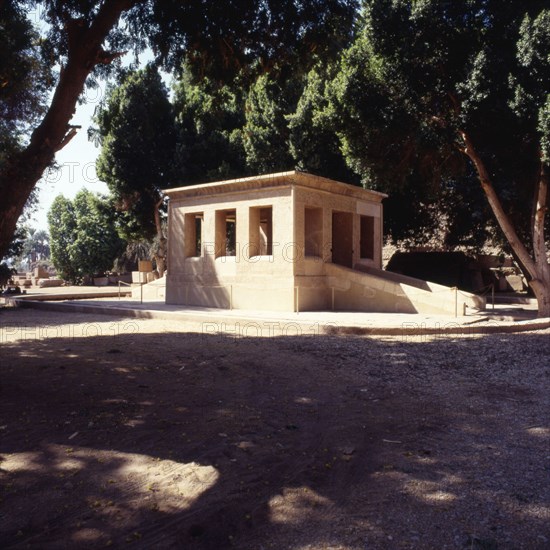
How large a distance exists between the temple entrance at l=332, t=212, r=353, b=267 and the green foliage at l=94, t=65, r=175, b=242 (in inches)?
518

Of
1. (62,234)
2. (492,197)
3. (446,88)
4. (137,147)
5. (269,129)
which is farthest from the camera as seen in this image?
(62,234)

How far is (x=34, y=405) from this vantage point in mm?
5180

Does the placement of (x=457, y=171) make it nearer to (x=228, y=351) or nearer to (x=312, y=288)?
(x=312, y=288)

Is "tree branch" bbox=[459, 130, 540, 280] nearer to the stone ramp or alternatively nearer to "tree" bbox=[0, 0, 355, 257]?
the stone ramp

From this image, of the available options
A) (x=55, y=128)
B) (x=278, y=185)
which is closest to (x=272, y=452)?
(x=55, y=128)

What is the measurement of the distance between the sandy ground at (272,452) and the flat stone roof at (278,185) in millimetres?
7859

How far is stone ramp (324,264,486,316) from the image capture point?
13.8 metres

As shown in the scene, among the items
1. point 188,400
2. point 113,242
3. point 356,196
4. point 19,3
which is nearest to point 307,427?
point 188,400

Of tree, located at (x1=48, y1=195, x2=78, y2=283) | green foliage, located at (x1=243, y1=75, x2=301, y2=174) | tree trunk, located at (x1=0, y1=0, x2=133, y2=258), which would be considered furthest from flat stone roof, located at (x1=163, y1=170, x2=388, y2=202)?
tree, located at (x1=48, y1=195, x2=78, y2=283)

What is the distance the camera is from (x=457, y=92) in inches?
534

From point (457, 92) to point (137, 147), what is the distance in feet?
61.6

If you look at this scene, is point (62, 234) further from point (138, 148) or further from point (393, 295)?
point (393, 295)

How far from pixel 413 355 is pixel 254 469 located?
5.12 meters

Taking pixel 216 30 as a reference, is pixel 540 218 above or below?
below
